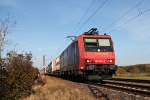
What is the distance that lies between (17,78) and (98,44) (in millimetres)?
8239

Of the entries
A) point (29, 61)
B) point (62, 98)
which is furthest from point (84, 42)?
point (62, 98)

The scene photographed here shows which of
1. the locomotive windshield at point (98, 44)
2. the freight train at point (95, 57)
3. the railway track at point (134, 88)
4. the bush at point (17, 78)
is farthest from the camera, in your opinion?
the locomotive windshield at point (98, 44)

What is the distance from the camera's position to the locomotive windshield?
77.7 ft

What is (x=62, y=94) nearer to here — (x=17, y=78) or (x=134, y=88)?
(x=17, y=78)

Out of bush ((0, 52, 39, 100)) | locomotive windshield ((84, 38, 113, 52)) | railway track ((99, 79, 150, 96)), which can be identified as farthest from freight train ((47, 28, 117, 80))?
bush ((0, 52, 39, 100))

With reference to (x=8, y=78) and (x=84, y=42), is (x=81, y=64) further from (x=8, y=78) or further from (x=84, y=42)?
(x=8, y=78)

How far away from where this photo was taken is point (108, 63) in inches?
914

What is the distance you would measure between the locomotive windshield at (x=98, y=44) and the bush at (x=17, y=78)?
5.80 m

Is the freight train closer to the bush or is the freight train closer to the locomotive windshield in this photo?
the locomotive windshield

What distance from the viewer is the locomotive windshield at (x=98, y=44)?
23672mm

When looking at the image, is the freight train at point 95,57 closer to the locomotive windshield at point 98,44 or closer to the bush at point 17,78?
the locomotive windshield at point 98,44

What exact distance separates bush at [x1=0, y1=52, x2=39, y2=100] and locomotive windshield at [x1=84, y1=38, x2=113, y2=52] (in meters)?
5.80

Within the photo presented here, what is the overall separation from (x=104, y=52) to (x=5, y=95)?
384 inches

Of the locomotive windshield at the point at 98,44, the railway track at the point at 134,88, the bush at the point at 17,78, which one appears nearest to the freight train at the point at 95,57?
the locomotive windshield at the point at 98,44
